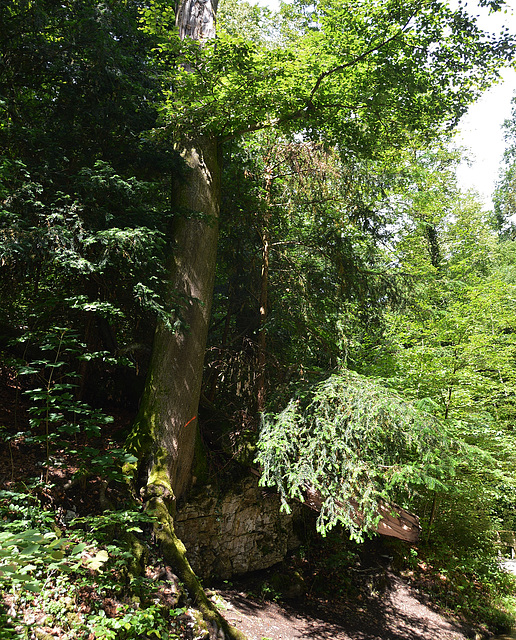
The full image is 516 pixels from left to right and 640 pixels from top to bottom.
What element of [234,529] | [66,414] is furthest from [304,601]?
[66,414]

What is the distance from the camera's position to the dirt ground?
5.78 metres

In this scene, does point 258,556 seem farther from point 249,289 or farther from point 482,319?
point 482,319

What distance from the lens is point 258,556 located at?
7.19m

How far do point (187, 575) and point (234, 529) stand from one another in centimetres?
215

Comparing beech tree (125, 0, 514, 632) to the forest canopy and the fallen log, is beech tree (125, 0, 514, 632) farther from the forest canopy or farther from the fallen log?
the fallen log

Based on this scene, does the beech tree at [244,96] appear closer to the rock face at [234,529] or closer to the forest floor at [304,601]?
the rock face at [234,529]

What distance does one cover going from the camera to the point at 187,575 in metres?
4.73

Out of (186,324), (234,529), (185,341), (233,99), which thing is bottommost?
(234,529)

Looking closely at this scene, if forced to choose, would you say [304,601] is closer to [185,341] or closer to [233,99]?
[185,341]

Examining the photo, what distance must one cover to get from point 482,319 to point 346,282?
12.7 ft

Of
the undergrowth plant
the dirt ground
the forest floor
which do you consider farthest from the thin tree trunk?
the dirt ground

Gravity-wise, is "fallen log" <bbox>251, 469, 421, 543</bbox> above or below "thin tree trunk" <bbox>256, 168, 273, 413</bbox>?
below

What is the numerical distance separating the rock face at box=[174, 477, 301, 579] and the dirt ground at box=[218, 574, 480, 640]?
0.50 metres

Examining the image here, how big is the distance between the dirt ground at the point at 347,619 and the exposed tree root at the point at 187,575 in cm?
77
